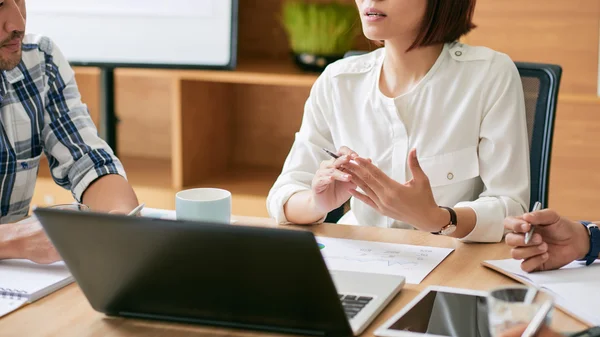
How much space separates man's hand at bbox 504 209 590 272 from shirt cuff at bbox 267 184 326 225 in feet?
1.36

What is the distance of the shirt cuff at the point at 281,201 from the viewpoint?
1.63 metres

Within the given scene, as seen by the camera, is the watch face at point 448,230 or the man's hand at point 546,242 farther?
the watch face at point 448,230

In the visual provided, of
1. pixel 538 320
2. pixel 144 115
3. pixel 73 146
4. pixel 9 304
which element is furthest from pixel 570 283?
pixel 144 115

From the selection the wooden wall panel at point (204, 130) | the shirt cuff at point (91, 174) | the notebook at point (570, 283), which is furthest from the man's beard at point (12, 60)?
the wooden wall panel at point (204, 130)

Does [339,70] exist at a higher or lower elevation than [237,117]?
higher

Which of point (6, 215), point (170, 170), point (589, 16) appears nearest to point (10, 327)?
point (6, 215)

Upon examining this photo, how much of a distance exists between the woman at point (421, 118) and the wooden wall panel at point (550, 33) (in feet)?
3.41

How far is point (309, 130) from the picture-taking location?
Result: 182 centimetres

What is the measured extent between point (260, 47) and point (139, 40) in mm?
624

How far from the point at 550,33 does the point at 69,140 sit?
1.66 m

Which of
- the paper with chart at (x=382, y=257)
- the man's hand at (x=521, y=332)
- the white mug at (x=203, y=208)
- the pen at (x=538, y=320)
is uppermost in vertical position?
the pen at (x=538, y=320)

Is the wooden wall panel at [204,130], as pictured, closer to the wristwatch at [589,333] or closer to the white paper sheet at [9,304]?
the white paper sheet at [9,304]

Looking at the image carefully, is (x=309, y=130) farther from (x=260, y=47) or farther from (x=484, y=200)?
(x=260, y=47)

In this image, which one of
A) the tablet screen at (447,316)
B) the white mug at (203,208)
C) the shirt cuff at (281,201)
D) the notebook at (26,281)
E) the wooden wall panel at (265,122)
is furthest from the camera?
the wooden wall panel at (265,122)
